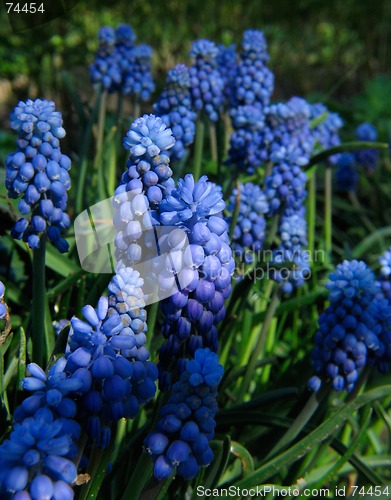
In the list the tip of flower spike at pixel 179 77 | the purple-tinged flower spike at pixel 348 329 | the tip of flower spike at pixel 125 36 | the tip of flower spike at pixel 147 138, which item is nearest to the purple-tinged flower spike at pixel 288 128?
the tip of flower spike at pixel 179 77

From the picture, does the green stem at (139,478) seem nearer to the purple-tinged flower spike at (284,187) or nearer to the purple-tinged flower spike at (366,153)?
the purple-tinged flower spike at (284,187)

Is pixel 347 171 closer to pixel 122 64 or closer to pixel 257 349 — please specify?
pixel 122 64

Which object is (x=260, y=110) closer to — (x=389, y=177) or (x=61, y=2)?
(x=61, y=2)

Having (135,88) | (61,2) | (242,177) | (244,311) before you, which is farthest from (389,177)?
(61,2)

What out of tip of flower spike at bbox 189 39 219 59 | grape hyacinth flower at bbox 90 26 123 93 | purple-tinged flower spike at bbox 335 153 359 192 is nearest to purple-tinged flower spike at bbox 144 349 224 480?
tip of flower spike at bbox 189 39 219 59

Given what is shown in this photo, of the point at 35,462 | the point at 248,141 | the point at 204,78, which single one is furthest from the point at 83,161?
the point at 35,462

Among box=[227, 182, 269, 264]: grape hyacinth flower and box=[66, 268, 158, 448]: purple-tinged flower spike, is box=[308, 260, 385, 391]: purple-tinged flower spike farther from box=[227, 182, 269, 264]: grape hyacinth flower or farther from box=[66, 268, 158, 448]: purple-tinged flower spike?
box=[66, 268, 158, 448]: purple-tinged flower spike
